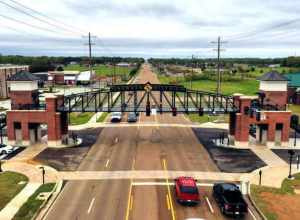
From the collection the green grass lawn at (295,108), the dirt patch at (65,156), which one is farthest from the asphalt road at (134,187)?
the green grass lawn at (295,108)

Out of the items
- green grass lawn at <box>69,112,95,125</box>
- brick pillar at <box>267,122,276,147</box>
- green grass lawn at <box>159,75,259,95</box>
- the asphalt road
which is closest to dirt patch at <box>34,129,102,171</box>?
the asphalt road

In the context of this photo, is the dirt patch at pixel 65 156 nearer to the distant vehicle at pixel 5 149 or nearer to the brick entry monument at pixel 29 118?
the brick entry monument at pixel 29 118

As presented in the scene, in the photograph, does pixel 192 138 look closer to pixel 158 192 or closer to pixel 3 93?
pixel 158 192

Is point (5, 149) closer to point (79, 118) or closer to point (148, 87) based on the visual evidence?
point (148, 87)

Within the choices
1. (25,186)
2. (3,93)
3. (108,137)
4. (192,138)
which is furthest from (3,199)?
(3,93)

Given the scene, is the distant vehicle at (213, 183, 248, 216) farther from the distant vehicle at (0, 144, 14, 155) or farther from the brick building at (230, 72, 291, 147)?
the distant vehicle at (0, 144, 14, 155)

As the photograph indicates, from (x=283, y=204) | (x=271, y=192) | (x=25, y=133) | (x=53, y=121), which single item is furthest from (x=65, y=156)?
(x=283, y=204)
